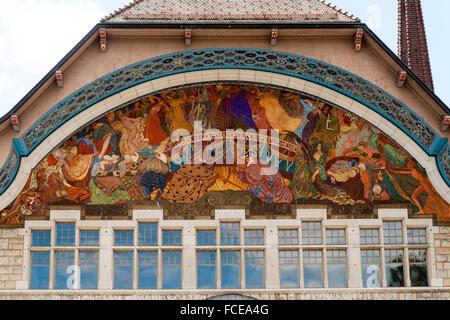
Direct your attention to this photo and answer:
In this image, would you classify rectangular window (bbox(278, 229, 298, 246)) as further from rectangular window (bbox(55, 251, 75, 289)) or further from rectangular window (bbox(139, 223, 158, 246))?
rectangular window (bbox(55, 251, 75, 289))

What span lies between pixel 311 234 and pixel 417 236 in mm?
2351

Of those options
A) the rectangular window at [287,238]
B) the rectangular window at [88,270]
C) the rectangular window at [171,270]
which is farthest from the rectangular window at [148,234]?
the rectangular window at [287,238]

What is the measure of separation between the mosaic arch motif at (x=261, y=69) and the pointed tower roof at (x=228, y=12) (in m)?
0.85

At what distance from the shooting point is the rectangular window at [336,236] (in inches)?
851

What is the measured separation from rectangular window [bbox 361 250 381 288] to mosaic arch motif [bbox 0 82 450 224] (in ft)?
3.69

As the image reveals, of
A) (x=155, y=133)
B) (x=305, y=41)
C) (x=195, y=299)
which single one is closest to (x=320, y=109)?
(x=305, y=41)

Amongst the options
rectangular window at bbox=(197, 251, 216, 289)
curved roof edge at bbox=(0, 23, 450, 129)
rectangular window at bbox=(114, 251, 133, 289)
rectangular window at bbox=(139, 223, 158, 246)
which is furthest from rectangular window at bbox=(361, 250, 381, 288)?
rectangular window at bbox=(114, 251, 133, 289)

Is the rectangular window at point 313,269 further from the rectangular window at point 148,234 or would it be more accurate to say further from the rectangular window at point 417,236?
the rectangular window at point 148,234

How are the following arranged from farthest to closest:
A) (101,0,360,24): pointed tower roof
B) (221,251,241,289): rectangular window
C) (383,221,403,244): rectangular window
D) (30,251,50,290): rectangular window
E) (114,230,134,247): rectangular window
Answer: (101,0,360,24): pointed tower roof → (383,221,403,244): rectangular window → (114,230,134,247): rectangular window → (221,251,241,289): rectangular window → (30,251,50,290): rectangular window

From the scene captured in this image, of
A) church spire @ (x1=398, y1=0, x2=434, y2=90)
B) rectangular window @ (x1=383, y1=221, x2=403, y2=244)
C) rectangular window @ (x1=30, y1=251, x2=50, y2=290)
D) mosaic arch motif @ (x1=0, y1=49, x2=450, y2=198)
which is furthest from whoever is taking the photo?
church spire @ (x1=398, y1=0, x2=434, y2=90)

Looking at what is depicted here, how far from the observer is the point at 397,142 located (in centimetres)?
2133

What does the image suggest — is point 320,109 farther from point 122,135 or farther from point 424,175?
point 122,135

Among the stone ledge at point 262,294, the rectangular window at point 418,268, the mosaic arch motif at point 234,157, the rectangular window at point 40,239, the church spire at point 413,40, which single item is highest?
the church spire at point 413,40

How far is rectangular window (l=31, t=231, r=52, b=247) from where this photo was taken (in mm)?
21375
